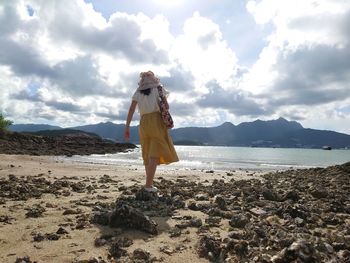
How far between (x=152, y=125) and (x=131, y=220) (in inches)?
128

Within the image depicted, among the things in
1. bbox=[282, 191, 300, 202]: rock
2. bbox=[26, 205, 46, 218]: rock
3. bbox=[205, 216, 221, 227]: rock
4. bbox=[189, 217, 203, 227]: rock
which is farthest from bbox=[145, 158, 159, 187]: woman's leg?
bbox=[282, 191, 300, 202]: rock

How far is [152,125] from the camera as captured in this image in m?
7.91

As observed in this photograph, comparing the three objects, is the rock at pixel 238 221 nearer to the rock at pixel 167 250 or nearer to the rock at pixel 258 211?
the rock at pixel 258 211

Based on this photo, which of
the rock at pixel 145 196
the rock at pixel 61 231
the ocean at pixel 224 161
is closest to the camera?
the rock at pixel 61 231

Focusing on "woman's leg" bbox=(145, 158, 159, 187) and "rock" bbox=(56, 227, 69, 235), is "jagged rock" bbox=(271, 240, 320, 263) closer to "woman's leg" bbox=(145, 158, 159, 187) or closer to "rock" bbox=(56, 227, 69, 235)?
"rock" bbox=(56, 227, 69, 235)

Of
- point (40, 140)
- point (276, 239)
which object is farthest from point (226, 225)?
point (40, 140)

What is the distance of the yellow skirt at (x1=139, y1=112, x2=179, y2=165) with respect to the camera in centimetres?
788

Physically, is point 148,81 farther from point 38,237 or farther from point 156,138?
point 38,237

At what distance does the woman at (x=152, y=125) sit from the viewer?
788 centimetres

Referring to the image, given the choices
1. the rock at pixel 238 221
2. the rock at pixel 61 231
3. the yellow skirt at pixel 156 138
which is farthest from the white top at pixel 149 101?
the rock at pixel 61 231

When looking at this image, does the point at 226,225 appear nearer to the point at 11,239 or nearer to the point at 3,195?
the point at 11,239

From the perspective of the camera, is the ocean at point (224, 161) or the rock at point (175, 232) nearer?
the rock at point (175, 232)

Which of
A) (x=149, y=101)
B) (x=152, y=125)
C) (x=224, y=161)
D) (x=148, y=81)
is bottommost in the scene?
(x=224, y=161)

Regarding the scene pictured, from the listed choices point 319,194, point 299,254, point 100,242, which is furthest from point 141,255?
point 319,194
